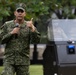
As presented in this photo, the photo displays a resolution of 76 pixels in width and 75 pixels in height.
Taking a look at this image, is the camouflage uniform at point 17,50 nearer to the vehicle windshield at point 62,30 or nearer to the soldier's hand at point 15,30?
the soldier's hand at point 15,30

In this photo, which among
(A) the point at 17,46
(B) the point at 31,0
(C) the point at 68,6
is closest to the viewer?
(A) the point at 17,46

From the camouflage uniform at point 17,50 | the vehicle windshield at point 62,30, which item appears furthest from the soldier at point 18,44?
the vehicle windshield at point 62,30

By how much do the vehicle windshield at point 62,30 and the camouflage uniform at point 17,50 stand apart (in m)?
2.07

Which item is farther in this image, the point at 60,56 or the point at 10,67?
the point at 60,56

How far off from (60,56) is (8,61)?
6.39 feet

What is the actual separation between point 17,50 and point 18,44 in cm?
9

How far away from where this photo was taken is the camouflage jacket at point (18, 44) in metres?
5.90

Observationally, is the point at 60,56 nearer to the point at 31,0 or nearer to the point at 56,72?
the point at 56,72

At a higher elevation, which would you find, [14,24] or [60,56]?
[14,24]

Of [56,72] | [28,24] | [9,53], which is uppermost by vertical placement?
[28,24]

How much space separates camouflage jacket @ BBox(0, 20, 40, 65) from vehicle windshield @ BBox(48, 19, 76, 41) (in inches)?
80.8

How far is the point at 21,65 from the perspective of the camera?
593 cm

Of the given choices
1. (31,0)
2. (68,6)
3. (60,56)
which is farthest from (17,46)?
(68,6)

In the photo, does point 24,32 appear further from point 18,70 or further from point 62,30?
point 62,30
